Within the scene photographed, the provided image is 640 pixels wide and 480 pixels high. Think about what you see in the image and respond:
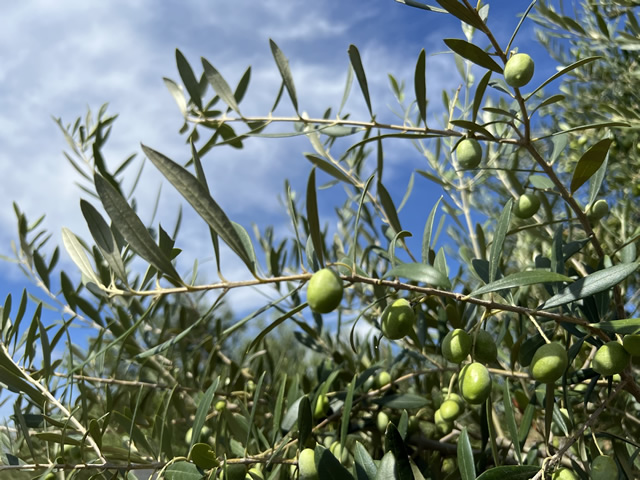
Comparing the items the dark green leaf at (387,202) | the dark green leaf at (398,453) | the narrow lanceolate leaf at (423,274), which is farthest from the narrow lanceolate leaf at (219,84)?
the dark green leaf at (398,453)

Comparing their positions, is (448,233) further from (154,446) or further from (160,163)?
(160,163)

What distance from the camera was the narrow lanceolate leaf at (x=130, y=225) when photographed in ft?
1.97

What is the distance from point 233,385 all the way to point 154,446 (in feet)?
1.28

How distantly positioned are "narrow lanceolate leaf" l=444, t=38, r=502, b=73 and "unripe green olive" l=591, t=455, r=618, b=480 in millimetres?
566

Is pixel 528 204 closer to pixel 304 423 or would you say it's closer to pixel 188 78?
pixel 304 423

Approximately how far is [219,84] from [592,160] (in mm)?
673

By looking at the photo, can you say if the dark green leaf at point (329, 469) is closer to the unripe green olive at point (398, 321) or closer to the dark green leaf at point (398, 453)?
the dark green leaf at point (398, 453)

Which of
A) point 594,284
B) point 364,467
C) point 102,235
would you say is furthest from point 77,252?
point 594,284

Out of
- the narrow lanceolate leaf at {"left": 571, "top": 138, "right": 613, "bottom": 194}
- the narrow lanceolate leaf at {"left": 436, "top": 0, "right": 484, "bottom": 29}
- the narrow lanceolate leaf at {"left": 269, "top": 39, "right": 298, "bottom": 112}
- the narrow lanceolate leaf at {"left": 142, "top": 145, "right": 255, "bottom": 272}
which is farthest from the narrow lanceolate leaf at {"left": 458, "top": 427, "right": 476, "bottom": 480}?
the narrow lanceolate leaf at {"left": 269, "top": 39, "right": 298, "bottom": 112}

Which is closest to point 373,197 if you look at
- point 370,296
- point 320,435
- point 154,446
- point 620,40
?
point 370,296

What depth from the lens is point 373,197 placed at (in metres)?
1.41

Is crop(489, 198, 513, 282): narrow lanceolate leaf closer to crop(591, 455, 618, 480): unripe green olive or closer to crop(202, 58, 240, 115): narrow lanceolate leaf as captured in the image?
crop(591, 455, 618, 480): unripe green olive

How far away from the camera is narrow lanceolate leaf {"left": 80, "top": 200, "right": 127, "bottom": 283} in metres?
0.75

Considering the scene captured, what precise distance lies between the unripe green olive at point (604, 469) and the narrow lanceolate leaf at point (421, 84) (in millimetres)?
566
